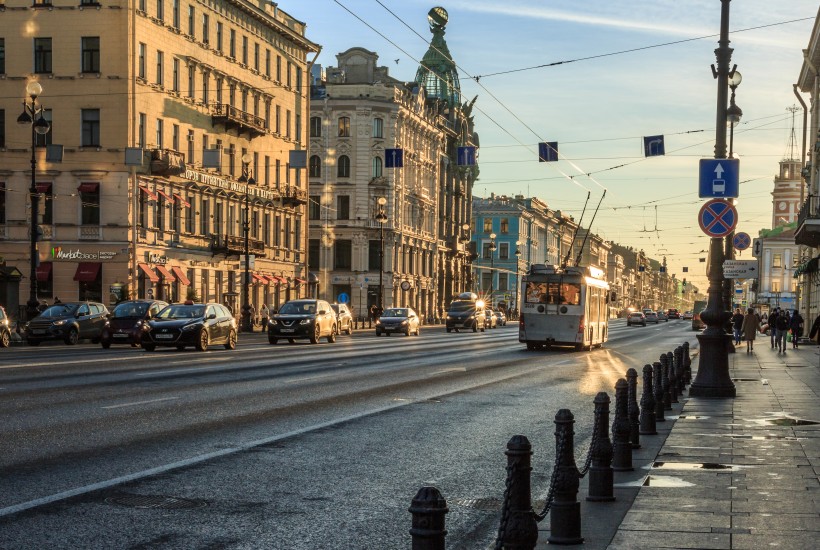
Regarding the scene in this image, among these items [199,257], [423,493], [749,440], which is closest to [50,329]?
[199,257]

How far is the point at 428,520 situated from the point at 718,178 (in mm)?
16252

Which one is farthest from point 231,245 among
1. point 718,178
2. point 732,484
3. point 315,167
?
point 732,484

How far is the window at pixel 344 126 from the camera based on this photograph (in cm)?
9238

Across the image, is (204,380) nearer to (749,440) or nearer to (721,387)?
(721,387)

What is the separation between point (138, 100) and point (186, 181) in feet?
19.8

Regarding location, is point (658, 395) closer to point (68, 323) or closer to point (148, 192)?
point (68, 323)

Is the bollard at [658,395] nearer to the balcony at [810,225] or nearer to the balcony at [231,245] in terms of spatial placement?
the balcony at [810,225]

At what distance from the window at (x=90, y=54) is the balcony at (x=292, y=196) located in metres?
20.4

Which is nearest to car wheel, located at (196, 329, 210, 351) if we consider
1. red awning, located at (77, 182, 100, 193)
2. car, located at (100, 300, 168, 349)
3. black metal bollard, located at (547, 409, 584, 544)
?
car, located at (100, 300, 168, 349)

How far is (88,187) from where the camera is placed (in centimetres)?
5375

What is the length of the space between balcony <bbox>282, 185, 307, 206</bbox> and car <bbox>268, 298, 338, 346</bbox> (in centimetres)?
2994

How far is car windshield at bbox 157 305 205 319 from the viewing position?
3456 cm

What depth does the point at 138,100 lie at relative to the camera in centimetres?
5472

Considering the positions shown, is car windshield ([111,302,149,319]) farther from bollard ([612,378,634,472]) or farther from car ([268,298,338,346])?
bollard ([612,378,634,472])
